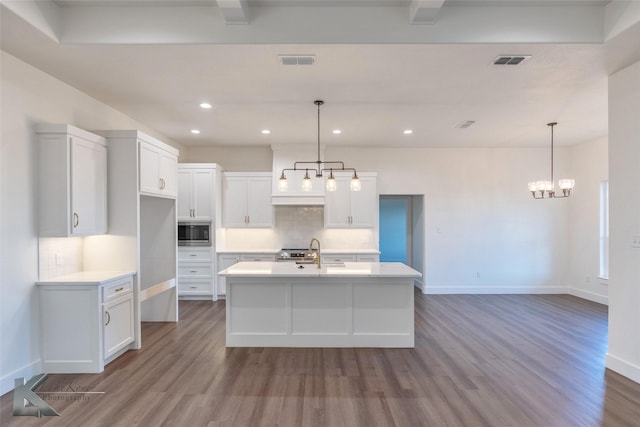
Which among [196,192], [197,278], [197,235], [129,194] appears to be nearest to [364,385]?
[129,194]

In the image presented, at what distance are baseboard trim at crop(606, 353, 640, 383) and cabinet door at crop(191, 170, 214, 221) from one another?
222 inches

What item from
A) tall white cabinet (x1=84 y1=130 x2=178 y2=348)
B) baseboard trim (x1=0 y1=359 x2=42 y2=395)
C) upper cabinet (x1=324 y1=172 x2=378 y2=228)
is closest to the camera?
baseboard trim (x1=0 y1=359 x2=42 y2=395)

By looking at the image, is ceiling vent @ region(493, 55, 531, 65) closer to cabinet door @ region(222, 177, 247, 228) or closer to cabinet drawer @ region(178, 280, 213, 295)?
cabinet door @ region(222, 177, 247, 228)

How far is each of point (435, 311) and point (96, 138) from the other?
5133 millimetres

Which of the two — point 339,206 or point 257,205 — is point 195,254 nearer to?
point 257,205

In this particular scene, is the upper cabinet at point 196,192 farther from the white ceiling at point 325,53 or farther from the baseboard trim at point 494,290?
the baseboard trim at point 494,290

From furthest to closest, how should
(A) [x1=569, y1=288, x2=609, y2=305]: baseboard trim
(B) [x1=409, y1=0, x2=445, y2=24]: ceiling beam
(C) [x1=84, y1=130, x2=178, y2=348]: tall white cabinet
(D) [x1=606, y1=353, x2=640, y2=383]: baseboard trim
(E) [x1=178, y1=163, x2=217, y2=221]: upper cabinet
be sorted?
(E) [x1=178, y1=163, x2=217, y2=221]: upper cabinet < (A) [x1=569, y1=288, x2=609, y2=305]: baseboard trim < (C) [x1=84, y1=130, x2=178, y2=348]: tall white cabinet < (D) [x1=606, y1=353, x2=640, y2=383]: baseboard trim < (B) [x1=409, y1=0, x2=445, y2=24]: ceiling beam

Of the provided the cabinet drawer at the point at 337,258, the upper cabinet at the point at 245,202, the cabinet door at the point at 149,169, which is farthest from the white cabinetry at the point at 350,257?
the cabinet door at the point at 149,169

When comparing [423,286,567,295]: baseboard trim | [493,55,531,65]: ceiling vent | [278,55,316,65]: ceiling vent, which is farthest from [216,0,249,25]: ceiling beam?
[423,286,567,295]: baseboard trim

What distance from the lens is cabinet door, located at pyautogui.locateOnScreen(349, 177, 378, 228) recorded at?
611cm

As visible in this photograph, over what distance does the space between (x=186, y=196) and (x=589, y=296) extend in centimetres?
748

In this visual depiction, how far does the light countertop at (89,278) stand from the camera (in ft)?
10.0

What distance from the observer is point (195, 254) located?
5828 mm

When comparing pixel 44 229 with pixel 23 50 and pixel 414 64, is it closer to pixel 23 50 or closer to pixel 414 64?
pixel 23 50
